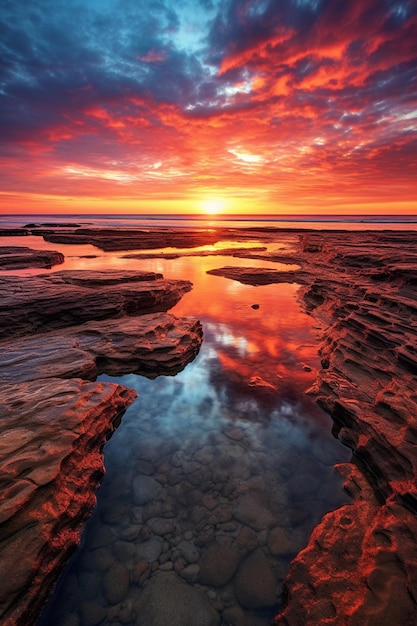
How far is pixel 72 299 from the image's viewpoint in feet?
40.3

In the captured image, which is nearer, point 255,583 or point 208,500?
point 255,583

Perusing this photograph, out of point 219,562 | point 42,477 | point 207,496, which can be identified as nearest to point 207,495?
point 207,496

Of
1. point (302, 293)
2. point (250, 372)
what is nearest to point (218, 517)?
point (250, 372)

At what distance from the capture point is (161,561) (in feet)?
13.4

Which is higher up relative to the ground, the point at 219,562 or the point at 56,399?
the point at 56,399

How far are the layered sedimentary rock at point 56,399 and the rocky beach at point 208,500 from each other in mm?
28

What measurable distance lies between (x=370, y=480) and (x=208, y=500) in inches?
114

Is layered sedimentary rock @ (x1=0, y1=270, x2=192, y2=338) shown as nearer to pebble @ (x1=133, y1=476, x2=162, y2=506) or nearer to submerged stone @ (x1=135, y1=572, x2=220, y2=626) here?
pebble @ (x1=133, y1=476, x2=162, y2=506)

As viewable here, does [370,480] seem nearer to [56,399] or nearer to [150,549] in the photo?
[150,549]

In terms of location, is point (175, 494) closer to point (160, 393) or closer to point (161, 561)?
point (161, 561)

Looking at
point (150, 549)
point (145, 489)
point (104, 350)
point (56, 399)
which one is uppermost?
point (56, 399)

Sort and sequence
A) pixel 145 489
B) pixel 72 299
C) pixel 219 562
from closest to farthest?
pixel 219 562, pixel 145 489, pixel 72 299

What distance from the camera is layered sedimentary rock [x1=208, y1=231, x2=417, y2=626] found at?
3314 mm

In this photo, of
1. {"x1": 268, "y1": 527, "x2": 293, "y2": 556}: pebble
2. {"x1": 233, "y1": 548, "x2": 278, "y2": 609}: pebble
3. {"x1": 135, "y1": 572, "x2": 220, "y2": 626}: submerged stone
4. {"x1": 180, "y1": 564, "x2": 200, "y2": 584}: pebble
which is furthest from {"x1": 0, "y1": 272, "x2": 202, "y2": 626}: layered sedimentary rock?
{"x1": 268, "y1": 527, "x2": 293, "y2": 556}: pebble
